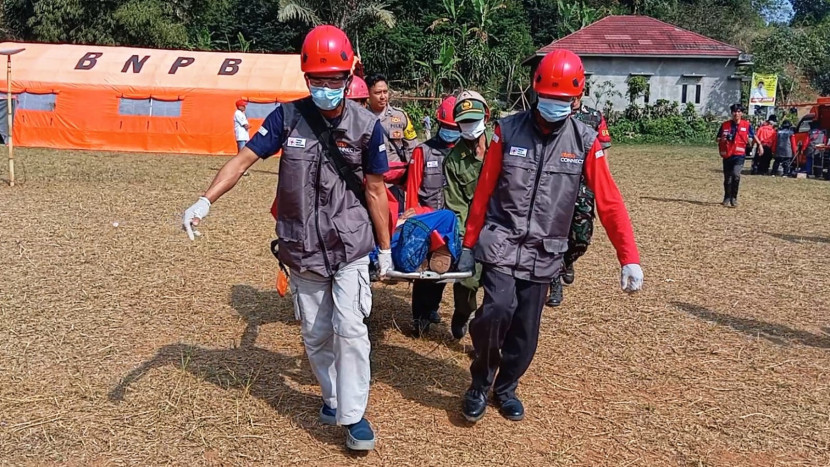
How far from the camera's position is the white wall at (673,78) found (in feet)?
115

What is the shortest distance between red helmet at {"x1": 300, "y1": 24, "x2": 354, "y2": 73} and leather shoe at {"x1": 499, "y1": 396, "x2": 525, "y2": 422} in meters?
2.13

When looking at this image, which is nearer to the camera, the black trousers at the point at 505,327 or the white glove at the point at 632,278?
the white glove at the point at 632,278

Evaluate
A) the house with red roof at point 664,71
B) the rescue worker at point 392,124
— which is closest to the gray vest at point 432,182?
the rescue worker at point 392,124

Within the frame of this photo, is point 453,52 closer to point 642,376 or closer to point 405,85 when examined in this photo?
point 405,85

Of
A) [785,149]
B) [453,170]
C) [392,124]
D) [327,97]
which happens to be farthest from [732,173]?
[327,97]

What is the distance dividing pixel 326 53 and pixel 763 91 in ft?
88.9

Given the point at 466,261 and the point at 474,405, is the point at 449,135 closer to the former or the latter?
the point at 466,261

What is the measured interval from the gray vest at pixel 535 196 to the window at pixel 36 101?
21235mm

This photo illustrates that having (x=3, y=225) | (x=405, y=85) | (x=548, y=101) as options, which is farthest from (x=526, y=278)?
(x=405, y=85)

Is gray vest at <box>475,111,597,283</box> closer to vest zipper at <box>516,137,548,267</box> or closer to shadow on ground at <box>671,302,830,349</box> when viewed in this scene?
vest zipper at <box>516,137,548,267</box>

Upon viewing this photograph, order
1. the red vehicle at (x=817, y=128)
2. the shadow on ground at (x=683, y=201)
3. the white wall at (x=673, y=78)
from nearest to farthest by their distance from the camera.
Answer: the shadow on ground at (x=683, y=201) < the red vehicle at (x=817, y=128) < the white wall at (x=673, y=78)

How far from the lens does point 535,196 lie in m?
4.07

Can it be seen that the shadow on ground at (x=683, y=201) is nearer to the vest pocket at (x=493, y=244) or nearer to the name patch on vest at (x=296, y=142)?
the vest pocket at (x=493, y=244)

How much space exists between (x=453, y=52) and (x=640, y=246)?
24.9 metres
